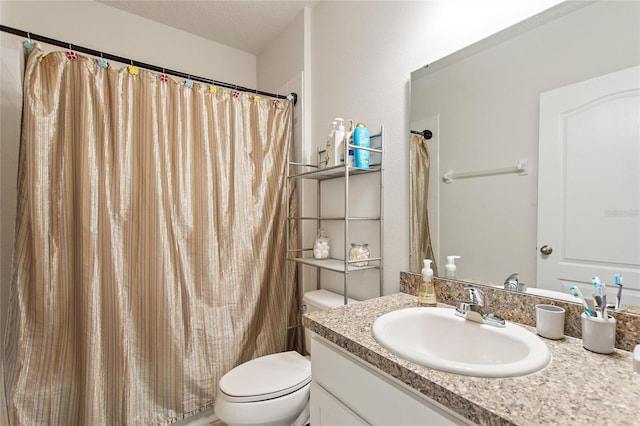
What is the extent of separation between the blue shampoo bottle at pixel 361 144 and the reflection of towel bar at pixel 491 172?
0.37 m

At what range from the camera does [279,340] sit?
180 centimetres

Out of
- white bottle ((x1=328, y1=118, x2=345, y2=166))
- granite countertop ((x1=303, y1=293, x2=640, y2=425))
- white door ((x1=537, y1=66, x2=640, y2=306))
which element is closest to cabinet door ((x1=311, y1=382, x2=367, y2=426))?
granite countertop ((x1=303, y1=293, x2=640, y2=425))

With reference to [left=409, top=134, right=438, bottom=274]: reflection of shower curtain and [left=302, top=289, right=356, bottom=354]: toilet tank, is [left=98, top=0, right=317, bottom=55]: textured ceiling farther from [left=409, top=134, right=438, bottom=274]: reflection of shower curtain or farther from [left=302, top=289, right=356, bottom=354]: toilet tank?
[left=302, top=289, right=356, bottom=354]: toilet tank

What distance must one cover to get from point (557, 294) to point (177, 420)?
1761 mm

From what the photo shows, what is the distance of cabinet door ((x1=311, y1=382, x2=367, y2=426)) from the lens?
77 centimetres

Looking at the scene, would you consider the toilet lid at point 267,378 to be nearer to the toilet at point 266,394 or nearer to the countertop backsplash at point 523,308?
the toilet at point 266,394

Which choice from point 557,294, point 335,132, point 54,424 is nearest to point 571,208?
point 557,294

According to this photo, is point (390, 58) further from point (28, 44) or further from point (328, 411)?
point (28, 44)

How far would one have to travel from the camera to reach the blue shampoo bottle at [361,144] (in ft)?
4.51

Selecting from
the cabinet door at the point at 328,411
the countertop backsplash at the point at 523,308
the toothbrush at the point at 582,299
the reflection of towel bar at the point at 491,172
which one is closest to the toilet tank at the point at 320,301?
the countertop backsplash at the point at 523,308

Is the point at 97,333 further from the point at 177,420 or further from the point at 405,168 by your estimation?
the point at 405,168

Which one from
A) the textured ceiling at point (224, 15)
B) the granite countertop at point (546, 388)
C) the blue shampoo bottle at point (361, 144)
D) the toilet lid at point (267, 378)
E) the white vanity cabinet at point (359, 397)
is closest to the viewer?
the granite countertop at point (546, 388)

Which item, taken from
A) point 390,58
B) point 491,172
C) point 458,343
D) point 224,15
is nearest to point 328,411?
point 458,343

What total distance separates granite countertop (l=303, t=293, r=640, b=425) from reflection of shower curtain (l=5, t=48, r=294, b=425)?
1.09 metres
